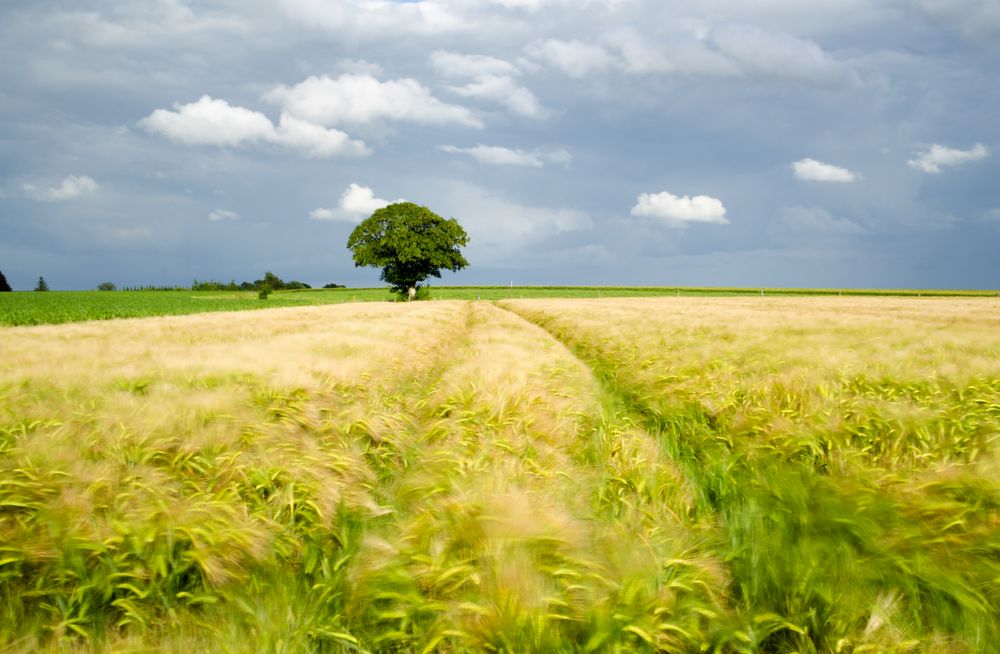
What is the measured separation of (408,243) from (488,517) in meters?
53.5

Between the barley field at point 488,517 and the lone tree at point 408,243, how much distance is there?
49303mm

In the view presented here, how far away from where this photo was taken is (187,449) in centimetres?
415

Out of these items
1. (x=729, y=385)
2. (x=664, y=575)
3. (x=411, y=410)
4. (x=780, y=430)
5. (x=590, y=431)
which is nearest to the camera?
(x=664, y=575)

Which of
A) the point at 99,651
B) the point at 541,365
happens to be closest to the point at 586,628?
the point at 99,651

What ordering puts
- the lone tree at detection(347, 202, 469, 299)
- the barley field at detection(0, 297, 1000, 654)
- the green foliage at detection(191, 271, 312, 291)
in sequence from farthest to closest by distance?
the green foliage at detection(191, 271, 312, 291) → the lone tree at detection(347, 202, 469, 299) → the barley field at detection(0, 297, 1000, 654)

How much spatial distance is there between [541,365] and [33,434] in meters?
7.09

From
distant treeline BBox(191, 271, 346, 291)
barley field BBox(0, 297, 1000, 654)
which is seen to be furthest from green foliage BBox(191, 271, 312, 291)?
barley field BBox(0, 297, 1000, 654)

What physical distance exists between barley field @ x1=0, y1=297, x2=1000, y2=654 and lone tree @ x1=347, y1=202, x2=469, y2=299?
49303mm

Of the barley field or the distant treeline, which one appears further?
the distant treeline

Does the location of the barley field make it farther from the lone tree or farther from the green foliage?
the green foliage

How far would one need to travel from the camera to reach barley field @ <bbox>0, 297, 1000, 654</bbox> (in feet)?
8.10

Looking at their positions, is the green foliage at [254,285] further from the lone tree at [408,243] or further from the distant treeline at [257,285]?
the lone tree at [408,243]

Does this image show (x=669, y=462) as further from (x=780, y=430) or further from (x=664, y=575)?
(x=664, y=575)

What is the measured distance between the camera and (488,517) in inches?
118
